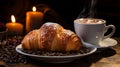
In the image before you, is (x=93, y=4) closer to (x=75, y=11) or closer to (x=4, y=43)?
(x=75, y=11)

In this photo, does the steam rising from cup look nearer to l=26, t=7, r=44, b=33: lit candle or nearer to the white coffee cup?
l=26, t=7, r=44, b=33: lit candle

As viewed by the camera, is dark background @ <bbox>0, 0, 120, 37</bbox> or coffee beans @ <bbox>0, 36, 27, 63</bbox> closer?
coffee beans @ <bbox>0, 36, 27, 63</bbox>

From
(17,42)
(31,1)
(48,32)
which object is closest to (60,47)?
(48,32)

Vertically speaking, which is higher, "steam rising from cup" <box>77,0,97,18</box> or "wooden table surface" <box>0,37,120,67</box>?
"steam rising from cup" <box>77,0,97,18</box>

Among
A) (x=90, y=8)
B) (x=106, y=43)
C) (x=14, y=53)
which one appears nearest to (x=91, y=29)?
(x=106, y=43)

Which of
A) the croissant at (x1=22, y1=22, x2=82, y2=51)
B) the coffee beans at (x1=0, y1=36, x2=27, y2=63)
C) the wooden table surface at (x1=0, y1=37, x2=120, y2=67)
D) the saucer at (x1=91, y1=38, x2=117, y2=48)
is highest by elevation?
the croissant at (x1=22, y1=22, x2=82, y2=51)

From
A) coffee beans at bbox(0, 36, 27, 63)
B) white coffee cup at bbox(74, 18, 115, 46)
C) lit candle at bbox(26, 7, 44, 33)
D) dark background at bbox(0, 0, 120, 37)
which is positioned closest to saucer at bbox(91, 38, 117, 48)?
white coffee cup at bbox(74, 18, 115, 46)

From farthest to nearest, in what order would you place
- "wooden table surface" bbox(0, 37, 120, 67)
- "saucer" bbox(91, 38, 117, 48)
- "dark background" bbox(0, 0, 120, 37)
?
"dark background" bbox(0, 0, 120, 37) < "saucer" bbox(91, 38, 117, 48) < "wooden table surface" bbox(0, 37, 120, 67)

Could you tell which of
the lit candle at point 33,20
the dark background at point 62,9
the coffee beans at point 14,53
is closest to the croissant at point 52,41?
the coffee beans at point 14,53
